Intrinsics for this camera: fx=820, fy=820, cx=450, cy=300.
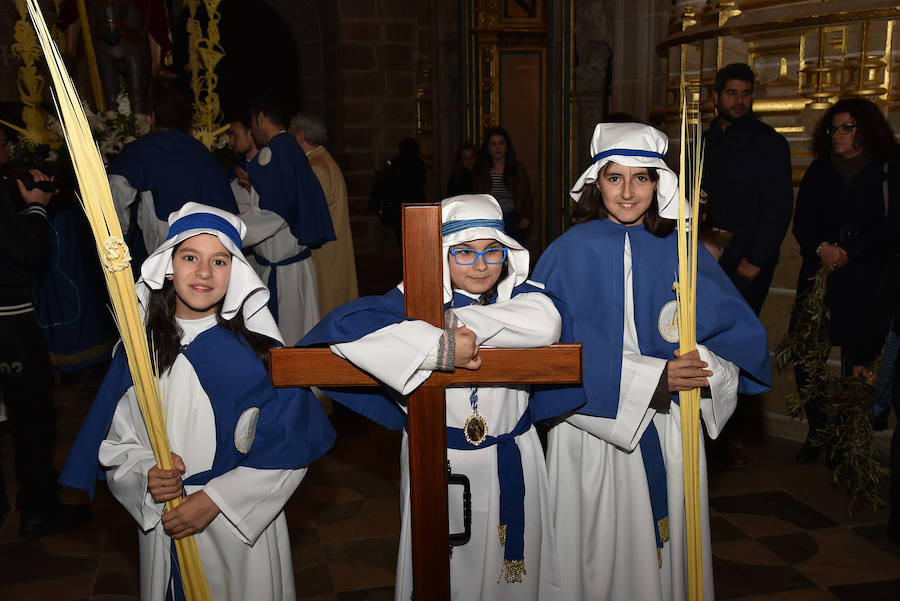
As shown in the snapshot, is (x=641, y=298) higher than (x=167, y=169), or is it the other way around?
(x=167, y=169)

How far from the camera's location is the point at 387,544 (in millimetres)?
3771

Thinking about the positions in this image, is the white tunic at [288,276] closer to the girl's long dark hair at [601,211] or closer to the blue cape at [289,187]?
the blue cape at [289,187]

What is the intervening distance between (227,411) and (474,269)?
2.44ft

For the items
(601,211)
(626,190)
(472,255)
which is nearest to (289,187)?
(601,211)

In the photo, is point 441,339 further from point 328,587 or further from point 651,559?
point 328,587

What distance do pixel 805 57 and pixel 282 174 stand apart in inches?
122

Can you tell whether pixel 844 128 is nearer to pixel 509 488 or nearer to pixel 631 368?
pixel 631 368

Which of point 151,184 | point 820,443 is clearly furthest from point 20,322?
point 820,443

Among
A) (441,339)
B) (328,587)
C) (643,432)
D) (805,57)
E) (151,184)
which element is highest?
(805,57)

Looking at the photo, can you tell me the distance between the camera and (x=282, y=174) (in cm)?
485

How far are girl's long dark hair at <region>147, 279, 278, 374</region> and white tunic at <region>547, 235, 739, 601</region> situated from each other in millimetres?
1017

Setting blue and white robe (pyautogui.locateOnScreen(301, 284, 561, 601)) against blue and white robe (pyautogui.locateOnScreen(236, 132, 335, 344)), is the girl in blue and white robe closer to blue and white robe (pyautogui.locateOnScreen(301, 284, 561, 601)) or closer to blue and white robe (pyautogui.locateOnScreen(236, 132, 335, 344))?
blue and white robe (pyautogui.locateOnScreen(301, 284, 561, 601))

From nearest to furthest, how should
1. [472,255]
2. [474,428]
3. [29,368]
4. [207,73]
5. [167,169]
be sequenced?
[472,255] < [474,428] < [29,368] < [167,169] < [207,73]

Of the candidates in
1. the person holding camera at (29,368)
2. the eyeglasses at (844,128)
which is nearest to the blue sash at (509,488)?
the person holding camera at (29,368)
